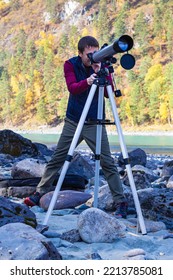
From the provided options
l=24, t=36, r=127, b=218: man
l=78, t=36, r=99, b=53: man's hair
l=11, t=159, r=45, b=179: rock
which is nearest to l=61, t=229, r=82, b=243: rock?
l=24, t=36, r=127, b=218: man

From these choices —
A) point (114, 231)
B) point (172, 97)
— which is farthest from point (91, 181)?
point (172, 97)

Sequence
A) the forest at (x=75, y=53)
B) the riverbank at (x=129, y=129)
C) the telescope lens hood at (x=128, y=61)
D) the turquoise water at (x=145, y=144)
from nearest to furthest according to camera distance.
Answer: the telescope lens hood at (x=128, y=61) < the turquoise water at (x=145, y=144) < the riverbank at (x=129, y=129) < the forest at (x=75, y=53)

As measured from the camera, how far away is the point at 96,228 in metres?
4.58

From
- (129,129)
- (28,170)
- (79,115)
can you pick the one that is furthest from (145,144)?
(129,129)

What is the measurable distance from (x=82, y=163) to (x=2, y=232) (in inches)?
254

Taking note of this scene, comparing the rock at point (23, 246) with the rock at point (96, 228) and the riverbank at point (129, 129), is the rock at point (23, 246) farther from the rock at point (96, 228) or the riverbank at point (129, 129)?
the riverbank at point (129, 129)

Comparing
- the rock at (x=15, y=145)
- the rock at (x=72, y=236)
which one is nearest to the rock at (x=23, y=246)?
the rock at (x=72, y=236)

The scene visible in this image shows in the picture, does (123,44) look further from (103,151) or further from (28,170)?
(28,170)

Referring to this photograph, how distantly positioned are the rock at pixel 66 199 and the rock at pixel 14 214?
1.38 metres

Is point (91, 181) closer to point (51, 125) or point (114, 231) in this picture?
point (114, 231)

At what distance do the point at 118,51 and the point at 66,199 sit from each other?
2.37 meters

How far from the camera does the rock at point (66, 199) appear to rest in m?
6.16

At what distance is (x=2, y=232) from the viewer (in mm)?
3828
